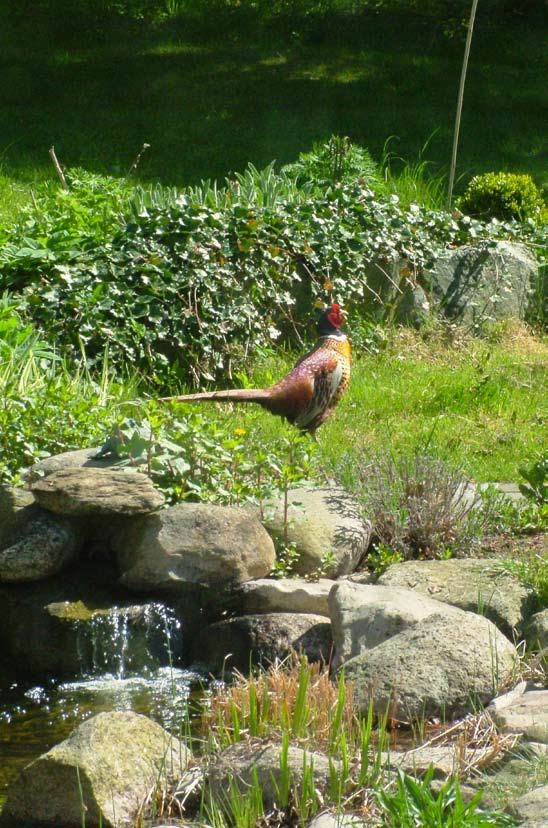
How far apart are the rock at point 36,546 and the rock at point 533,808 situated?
9.46ft

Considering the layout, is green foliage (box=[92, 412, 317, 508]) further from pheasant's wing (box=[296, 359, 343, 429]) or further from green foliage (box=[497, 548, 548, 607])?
green foliage (box=[497, 548, 548, 607])

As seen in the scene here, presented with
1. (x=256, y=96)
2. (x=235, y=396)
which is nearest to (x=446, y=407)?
(x=235, y=396)

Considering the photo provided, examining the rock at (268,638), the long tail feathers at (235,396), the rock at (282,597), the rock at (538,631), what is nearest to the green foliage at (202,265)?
the long tail feathers at (235,396)

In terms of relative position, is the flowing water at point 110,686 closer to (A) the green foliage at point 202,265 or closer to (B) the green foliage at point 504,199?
(A) the green foliage at point 202,265

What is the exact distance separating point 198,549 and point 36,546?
75 cm

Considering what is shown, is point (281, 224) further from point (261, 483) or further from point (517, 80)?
point (517, 80)

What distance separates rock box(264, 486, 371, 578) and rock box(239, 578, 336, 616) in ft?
0.80

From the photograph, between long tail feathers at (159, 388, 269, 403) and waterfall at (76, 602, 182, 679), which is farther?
long tail feathers at (159, 388, 269, 403)

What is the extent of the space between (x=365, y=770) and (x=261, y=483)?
2.68m

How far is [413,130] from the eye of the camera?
1468 centimetres

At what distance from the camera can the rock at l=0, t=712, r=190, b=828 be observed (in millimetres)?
3732

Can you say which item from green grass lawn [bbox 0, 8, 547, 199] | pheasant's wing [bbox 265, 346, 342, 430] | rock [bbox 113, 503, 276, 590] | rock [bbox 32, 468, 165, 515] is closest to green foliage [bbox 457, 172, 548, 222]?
green grass lawn [bbox 0, 8, 547, 199]

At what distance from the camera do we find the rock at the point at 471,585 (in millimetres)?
4961

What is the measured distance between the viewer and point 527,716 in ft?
13.1
